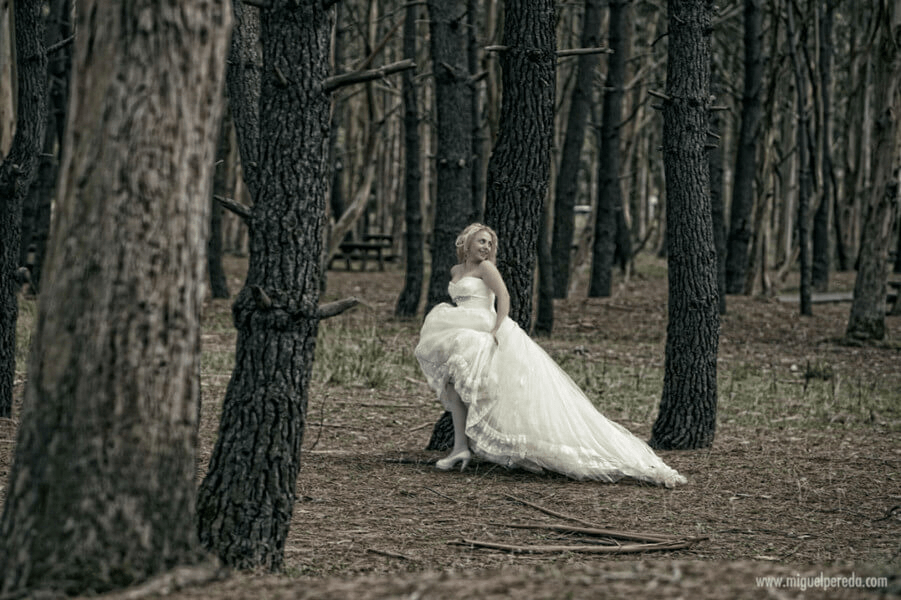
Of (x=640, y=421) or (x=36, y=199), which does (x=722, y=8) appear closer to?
(x=36, y=199)

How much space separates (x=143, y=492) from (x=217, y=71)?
5.26 ft

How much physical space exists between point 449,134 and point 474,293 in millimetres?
7270

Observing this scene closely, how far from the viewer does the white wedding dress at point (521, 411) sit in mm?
8031

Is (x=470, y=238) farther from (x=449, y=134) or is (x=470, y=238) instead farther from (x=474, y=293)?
(x=449, y=134)

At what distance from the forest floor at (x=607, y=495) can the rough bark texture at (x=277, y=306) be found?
392 millimetres

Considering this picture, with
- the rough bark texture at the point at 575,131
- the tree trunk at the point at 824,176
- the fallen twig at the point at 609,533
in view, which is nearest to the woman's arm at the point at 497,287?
the fallen twig at the point at 609,533

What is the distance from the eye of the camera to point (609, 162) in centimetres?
2120

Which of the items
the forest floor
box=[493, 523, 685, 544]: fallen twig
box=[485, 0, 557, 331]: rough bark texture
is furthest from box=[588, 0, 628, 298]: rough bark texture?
box=[493, 523, 685, 544]: fallen twig

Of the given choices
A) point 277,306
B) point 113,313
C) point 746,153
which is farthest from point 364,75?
point 746,153

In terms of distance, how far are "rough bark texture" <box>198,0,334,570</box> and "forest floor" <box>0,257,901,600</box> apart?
392mm

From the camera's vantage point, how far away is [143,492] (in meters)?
4.03

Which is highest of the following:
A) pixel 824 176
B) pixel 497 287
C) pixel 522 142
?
pixel 824 176

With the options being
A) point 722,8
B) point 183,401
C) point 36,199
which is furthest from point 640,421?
point 722,8

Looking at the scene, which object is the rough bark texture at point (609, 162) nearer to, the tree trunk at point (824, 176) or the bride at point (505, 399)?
the tree trunk at point (824, 176)
